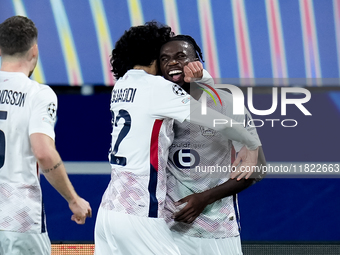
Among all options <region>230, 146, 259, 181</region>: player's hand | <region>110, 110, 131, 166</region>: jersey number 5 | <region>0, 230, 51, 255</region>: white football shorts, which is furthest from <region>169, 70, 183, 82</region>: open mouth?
<region>0, 230, 51, 255</region>: white football shorts

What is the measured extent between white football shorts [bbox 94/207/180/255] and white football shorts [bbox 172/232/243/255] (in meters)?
0.31

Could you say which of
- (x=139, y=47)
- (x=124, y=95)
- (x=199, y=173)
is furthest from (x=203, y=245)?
(x=139, y=47)

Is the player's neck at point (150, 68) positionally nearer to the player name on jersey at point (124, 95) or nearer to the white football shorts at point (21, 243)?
the player name on jersey at point (124, 95)

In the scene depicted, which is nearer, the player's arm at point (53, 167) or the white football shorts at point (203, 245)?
the player's arm at point (53, 167)

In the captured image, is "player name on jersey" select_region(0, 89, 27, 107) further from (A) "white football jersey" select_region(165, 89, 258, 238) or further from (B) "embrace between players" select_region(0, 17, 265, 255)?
(A) "white football jersey" select_region(165, 89, 258, 238)

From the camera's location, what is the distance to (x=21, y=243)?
235 centimetres

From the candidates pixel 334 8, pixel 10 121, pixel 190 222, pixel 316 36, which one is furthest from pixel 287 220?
pixel 10 121

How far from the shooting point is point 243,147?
2.77 m

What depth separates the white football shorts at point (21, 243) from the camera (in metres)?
2.33

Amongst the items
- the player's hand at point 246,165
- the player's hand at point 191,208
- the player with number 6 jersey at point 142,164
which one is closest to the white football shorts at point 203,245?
the player's hand at point 191,208

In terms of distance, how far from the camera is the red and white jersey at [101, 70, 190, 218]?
8.15 feet

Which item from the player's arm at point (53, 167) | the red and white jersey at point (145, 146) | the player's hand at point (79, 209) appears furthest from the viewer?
the red and white jersey at point (145, 146)

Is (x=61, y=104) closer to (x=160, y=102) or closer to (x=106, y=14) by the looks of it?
(x=106, y=14)

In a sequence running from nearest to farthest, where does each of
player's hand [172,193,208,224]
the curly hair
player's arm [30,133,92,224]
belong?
player's arm [30,133,92,224]
player's hand [172,193,208,224]
the curly hair
